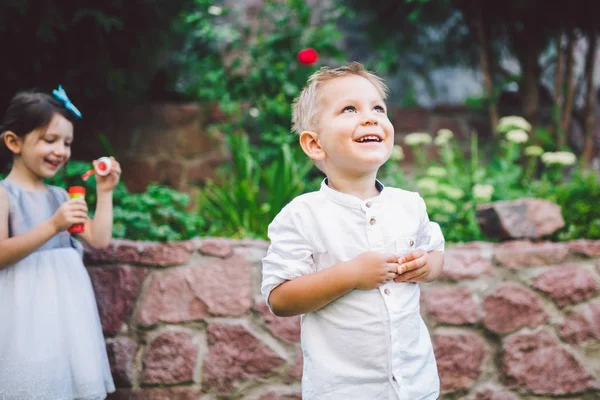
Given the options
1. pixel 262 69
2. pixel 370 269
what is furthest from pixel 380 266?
pixel 262 69

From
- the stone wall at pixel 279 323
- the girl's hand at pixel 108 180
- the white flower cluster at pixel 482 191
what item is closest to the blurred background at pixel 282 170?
the stone wall at pixel 279 323

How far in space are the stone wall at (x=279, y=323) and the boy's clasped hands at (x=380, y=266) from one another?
123cm

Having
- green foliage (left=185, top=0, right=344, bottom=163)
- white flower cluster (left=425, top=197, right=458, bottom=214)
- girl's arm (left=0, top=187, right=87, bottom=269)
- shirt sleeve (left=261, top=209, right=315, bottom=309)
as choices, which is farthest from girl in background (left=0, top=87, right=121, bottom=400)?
A: green foliage (left=185, top=0, right=344, bottom=163)

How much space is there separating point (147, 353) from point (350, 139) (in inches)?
64.1

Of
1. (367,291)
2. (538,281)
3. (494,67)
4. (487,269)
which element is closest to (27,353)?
(367,291)

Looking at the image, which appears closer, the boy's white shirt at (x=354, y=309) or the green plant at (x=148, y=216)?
the boy's white shirt at (x=354, y=309)

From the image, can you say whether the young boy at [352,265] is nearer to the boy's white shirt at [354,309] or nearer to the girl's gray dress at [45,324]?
the boy's white shirt at [354,309]

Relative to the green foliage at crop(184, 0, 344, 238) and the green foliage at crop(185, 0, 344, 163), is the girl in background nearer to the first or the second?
the green foliage at crop(184, 0, 344, 238)

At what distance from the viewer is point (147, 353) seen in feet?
8.46

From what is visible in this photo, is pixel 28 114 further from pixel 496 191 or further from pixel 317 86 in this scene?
pixel 496 191

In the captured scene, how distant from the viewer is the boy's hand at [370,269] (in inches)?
55.0

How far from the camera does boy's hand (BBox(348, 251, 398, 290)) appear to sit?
1.40m

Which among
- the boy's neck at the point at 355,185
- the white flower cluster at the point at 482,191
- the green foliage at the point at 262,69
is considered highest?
the green foliage at the point at 262,69

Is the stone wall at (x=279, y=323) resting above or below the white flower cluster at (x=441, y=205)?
below
